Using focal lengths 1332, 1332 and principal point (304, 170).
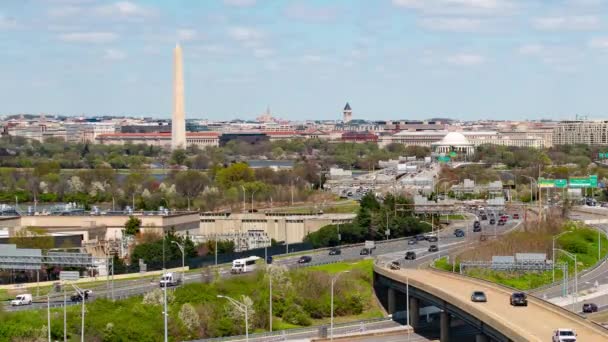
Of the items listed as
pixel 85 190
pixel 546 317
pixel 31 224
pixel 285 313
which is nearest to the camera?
pixel 546 317

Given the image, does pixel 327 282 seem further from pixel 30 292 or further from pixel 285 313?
pixel 30 292

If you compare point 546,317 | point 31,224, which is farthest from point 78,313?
point 31,224

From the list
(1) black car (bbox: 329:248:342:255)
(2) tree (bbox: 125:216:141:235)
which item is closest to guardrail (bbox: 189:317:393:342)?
(1) black car (bbox: 329:248:342:255)

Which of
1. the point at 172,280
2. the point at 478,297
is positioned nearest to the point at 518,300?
the point at 478,297

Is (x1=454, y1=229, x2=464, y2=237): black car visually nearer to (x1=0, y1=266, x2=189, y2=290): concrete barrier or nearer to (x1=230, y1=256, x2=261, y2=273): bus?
(x1=230, y1=256, x2=261, y2=273): bus

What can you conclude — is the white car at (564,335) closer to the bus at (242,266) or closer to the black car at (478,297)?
the black car at (478,297)

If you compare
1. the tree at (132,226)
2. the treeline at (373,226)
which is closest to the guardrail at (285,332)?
the treeline at (373,226)
